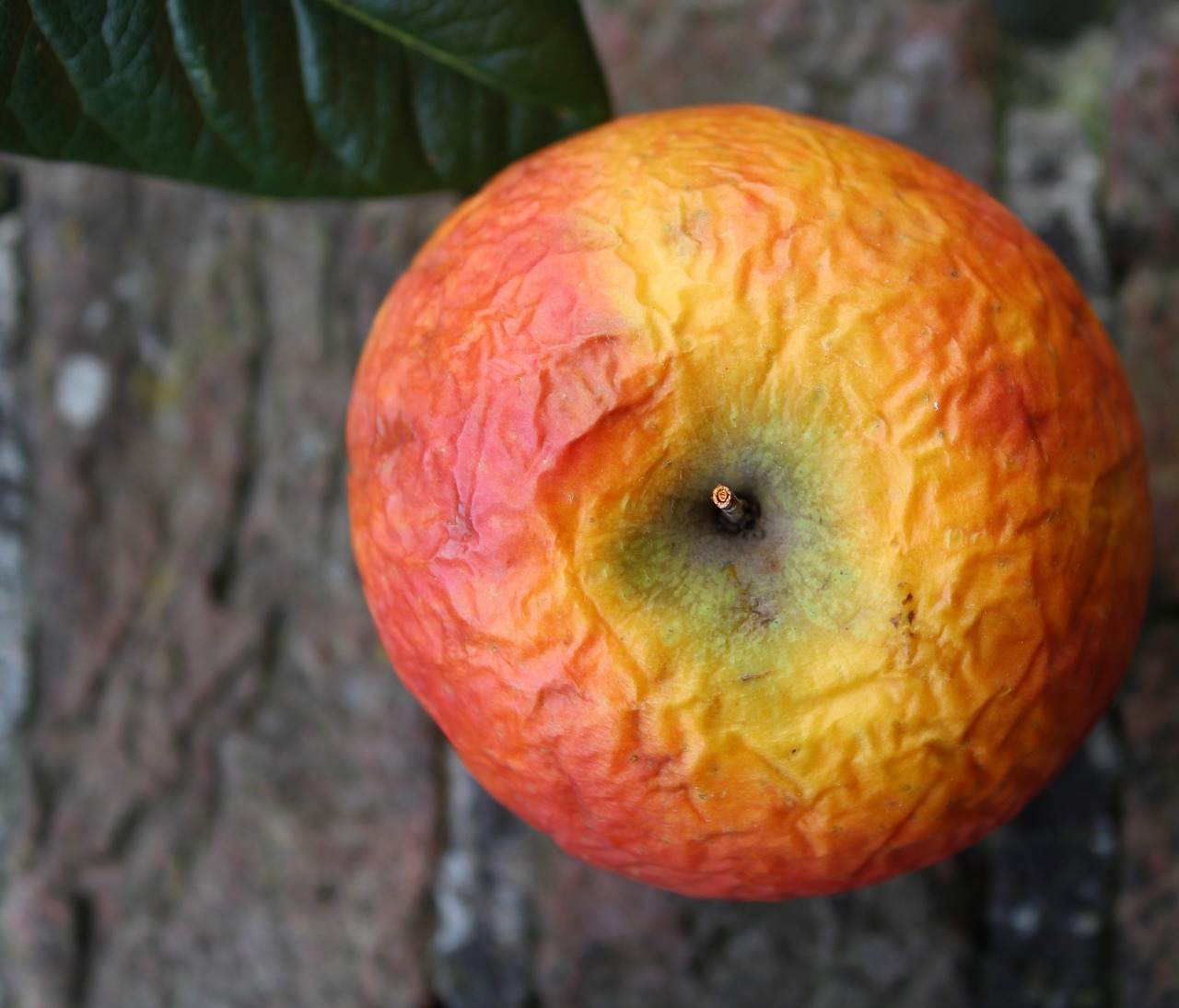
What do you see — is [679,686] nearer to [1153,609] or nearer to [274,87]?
[274,87]

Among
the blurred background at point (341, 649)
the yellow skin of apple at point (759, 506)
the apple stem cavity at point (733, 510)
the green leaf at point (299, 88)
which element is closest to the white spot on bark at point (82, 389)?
the blurred background at point (341, 649)

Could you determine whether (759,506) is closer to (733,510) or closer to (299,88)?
(733,510)

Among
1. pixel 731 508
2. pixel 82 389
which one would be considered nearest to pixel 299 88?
pixel 731 508

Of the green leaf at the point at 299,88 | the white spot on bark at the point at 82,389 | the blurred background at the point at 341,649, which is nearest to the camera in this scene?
the green leaf at the point at 299,88

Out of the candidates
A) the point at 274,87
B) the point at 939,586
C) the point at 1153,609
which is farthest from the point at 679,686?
the point at 1153,609

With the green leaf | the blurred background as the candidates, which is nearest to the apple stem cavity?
the green leaf

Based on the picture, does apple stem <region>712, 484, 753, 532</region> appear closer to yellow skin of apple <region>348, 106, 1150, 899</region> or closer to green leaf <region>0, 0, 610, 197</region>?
yellow skin of apple <region>348, 106, 1150, 899</region>

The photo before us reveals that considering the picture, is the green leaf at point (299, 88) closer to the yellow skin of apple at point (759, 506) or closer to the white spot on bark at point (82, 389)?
the yellow skin of apple at point (759, 506)
